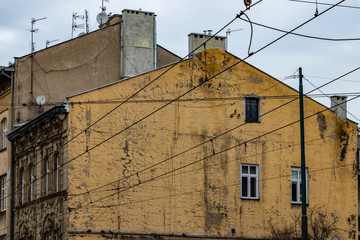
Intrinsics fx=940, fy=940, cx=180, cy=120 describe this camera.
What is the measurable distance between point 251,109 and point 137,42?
589 cm

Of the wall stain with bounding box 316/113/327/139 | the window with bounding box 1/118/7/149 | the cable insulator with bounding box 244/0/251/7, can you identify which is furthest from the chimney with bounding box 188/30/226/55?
the cable insulator with bounding box 244/0/251/7

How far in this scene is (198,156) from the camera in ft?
118

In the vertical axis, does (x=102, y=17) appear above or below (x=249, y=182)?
above

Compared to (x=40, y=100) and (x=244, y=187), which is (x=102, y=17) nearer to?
(x=40, y=100)

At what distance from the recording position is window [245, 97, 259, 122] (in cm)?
3700

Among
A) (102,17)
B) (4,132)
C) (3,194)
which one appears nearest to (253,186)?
(102,17)

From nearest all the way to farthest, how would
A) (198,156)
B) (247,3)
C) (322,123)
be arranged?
(247,3) < (198,156) < (322,123)

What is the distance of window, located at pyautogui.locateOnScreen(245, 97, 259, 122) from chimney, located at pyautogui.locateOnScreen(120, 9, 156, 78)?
4706 mm

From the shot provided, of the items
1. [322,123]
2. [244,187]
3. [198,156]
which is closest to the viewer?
[198,156]

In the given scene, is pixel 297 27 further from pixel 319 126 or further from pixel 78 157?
pixel 319 126

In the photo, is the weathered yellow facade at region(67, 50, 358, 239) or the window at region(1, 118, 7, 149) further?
the window at region(1, 118, 7, 149)

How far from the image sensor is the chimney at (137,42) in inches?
1540

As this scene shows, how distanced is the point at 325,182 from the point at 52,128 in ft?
36.4

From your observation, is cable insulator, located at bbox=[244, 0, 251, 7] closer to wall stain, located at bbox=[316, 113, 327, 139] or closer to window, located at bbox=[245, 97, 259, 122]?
window, located at bbox=[245, 97, 259, 122]
